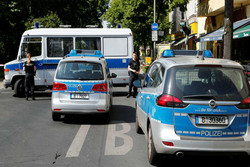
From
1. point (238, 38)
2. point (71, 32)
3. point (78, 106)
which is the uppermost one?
point (71, 32)

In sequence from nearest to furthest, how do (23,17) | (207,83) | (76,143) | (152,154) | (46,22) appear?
1. (207,83)
2. (152,154)
3. (76,143)
4. (46,22)
5. (23,17)

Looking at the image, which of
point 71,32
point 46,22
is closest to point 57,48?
point 71,32

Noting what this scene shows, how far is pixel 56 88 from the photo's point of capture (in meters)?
8.99

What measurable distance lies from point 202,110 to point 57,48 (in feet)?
37.5

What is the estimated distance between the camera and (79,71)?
29.8ft

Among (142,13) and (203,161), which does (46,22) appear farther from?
(203,161)

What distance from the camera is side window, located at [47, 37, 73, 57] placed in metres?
15.4

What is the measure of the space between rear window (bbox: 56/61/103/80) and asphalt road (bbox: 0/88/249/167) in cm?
115

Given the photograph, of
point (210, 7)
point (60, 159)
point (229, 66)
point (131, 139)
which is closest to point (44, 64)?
point (131, 139)

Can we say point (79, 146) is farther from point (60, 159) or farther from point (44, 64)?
point (44, 64)

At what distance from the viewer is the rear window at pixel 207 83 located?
195 inches

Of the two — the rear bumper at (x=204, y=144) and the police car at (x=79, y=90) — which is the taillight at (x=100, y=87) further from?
the rear bumper at (x=204, y=144)

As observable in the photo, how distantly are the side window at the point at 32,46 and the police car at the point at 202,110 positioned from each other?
11105 millimetres

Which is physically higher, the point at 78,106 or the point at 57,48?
the point at 57,48
